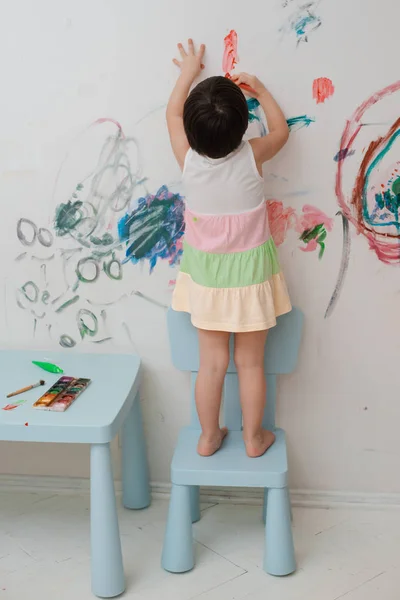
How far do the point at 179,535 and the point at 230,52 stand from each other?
1040 mm

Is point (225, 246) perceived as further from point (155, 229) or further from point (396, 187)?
point (396, 187)

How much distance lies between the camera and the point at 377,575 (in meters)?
1.60

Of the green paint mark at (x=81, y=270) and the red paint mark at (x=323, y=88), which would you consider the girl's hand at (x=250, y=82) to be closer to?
the red paint mark at (x=323, y=88)

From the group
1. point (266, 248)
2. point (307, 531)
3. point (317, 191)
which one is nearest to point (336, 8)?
point (317, 191)

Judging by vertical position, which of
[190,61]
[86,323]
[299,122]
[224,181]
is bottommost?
[86,323]

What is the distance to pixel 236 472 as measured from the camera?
1.58 metres

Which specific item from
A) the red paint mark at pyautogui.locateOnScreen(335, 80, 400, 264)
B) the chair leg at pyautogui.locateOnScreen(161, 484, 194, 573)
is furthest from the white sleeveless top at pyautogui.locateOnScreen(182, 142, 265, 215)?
the chair leg at pyautogui.locateOnScreen(161, 484, 194, 573)

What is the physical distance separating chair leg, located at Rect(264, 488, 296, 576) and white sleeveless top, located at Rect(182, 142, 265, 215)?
60 centimetres

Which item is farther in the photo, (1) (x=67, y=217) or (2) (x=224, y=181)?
(1) (x=67, y=217)

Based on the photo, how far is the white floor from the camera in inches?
Result: 61.4

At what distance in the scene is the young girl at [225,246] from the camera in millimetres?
1497

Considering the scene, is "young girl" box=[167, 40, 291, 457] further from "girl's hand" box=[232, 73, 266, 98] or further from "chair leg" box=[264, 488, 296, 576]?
"chair leg" box=[264, 488, 296, 576]

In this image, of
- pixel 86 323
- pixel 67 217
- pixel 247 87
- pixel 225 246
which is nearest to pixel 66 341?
pixel 86 323

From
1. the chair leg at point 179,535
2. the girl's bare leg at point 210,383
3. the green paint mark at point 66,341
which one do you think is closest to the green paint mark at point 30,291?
the green paint mark at point 66,341
